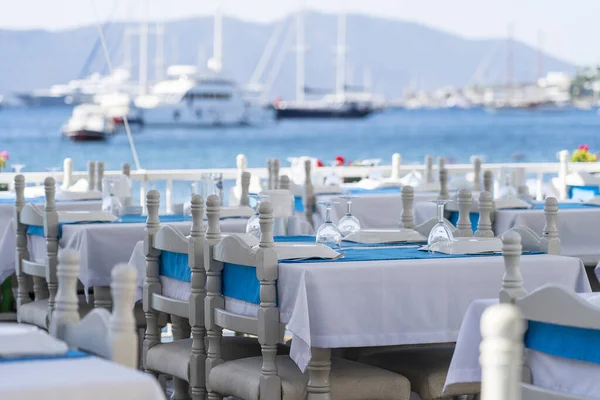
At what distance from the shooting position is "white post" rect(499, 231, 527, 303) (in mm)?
3213

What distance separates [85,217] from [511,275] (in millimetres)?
3176

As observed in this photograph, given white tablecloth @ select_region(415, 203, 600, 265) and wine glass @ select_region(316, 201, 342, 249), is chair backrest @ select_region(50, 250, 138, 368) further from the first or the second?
white tablecloth @ select_region(415, 203, 600, 265)

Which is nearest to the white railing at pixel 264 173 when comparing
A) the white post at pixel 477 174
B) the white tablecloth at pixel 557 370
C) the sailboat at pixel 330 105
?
the white post at pixel 477 174

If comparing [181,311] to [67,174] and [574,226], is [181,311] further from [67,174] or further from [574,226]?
[67,174]

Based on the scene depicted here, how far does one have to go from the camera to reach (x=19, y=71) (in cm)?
6531

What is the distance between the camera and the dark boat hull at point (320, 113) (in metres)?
73.5

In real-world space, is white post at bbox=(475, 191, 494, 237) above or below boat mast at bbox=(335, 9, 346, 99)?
below

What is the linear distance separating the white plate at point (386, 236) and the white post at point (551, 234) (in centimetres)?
52

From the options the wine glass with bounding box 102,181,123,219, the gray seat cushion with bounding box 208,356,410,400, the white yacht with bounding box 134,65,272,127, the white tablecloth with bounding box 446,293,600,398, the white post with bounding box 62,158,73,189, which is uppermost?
the white yacht with bounding box 134,65,272,127

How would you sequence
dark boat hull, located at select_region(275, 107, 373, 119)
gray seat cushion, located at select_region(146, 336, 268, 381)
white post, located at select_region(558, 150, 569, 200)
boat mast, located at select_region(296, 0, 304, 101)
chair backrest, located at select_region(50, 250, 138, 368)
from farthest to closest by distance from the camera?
dark boat hull, located at select_region(275, 107, 373, 119), boat mast, located at select_region(296, 0, 304, 101), white post, located at select_region(558, 150, 569, 200), gray seat cushion, located at select_region(146, 336, 268, 381), chair backrest, located at select_region(50, 250, 138, 368)

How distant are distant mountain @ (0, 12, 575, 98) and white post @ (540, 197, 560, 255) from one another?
5302cm

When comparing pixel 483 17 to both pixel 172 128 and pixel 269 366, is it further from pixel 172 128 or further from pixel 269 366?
pixel 269 366

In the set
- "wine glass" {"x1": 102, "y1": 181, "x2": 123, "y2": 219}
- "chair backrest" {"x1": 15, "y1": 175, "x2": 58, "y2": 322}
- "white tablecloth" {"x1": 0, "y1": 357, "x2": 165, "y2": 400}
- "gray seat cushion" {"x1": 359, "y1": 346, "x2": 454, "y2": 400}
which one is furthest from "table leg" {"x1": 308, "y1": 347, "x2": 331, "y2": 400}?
"wine glass" {"x1": 102, "y1": 181, "x2": 123, "y2": 219}

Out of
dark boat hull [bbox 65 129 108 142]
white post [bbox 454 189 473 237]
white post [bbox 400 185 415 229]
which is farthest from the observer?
dark boat hull [bbox 65 129 108 142]
